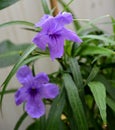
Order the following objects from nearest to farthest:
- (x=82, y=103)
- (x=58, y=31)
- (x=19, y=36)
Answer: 1. (x=58, y=31)
2. (x=82, y=103)
3. (x=19, y=36)

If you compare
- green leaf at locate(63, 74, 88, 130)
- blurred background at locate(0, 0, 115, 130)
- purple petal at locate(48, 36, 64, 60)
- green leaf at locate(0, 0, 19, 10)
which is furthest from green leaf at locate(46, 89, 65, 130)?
blurred background at locate(0, 0, 115, 130)

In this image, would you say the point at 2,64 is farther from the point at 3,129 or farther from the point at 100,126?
the point at 3,129

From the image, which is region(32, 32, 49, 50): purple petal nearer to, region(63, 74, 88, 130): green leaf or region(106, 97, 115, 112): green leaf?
region(63, 74, 88, 130): green leaf

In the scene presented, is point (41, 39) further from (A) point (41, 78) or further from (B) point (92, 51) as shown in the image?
(B) point (92, 51)

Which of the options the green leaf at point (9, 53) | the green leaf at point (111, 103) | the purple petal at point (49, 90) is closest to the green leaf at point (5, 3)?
the green leaf at point (9, 53)

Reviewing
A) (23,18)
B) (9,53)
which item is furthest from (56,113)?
(23,18)

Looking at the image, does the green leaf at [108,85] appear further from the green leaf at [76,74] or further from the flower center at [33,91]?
the flower center at [33,91]

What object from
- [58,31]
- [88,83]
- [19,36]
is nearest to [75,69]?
[88,83]
